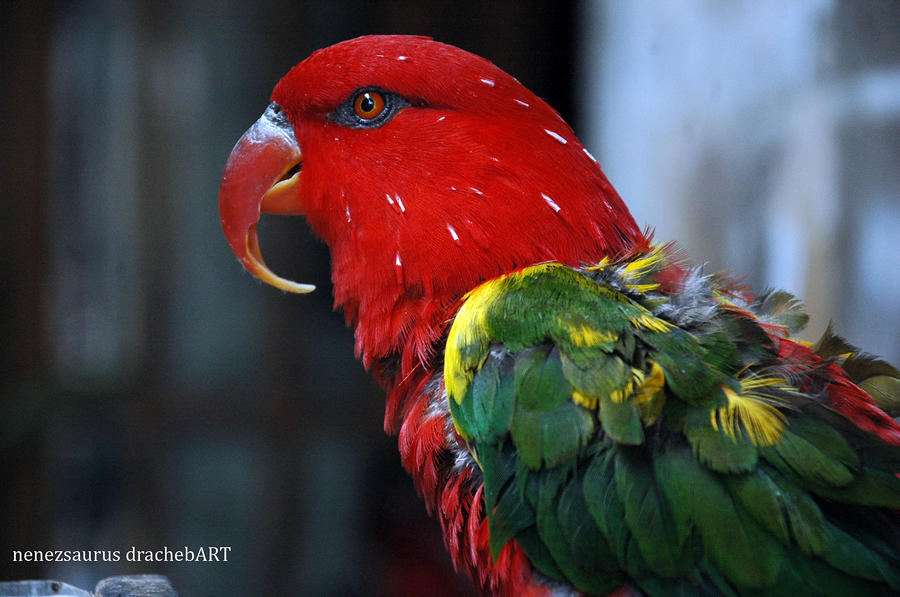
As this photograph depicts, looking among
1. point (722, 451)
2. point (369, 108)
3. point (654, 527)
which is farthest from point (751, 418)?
point (369, 108)

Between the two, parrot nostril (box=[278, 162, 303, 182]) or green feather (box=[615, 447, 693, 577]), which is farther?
parrot nostril (box=[278, 162, 303, 182])

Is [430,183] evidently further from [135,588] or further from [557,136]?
[135,588]

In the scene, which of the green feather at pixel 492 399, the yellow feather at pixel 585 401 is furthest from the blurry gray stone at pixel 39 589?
the yellow feather at pixel 585 401

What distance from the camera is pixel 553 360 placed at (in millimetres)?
804

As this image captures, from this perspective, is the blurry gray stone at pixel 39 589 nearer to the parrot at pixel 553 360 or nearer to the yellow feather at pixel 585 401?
the parrot at pixel 553 360

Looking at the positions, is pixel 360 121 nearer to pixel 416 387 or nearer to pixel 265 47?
pixel 416 387

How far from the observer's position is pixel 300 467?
89.8 inches

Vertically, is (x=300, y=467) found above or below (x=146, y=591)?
above

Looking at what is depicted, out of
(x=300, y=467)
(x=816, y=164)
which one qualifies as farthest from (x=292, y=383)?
(x=816, y=164)

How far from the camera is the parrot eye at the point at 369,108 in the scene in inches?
39.3

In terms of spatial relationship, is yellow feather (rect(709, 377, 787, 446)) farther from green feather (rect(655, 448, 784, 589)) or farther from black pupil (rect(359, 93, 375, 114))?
black pupil (rect(359, 93, 375, 114))

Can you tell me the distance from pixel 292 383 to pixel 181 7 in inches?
44.5

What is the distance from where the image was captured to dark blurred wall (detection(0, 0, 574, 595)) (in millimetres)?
2066

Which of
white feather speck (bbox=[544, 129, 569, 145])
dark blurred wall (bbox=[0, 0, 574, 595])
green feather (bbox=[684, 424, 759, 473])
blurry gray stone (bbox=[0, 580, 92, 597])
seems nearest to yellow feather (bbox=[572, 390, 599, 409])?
green feather (bbox=[684, 424, 759, 473])
